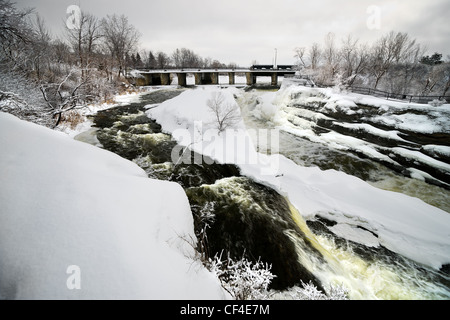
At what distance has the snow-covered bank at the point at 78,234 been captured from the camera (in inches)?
105

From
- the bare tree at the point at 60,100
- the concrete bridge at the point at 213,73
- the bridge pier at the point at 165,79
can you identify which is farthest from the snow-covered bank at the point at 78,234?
the bridge pier at the point at 165,79

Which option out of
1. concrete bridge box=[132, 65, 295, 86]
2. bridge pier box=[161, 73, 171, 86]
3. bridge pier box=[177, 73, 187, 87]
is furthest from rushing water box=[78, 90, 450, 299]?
bridge pier box=[161, 73, 171, 86]

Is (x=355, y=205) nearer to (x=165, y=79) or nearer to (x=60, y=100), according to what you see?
(x=60, y=100)

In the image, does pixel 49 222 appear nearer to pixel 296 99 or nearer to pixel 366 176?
pixel 366 176

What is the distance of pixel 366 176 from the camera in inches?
423

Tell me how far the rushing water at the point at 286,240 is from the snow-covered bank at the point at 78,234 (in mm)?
2164

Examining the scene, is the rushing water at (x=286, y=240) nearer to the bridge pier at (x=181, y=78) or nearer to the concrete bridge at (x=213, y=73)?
the concrete bridge at (x=213, y=73)

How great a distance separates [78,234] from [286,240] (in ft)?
18.6

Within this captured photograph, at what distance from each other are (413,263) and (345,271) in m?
2.74

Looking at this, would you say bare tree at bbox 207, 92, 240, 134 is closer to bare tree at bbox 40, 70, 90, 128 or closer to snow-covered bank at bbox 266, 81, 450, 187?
snow-covered bank at bbox 266, 81, 450, 187

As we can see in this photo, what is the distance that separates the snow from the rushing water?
1.85 feet

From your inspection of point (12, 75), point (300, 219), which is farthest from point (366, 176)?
point (12, 75)

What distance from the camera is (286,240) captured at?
239 inches

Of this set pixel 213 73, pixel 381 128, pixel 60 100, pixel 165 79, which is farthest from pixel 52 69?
pixel 381 128
